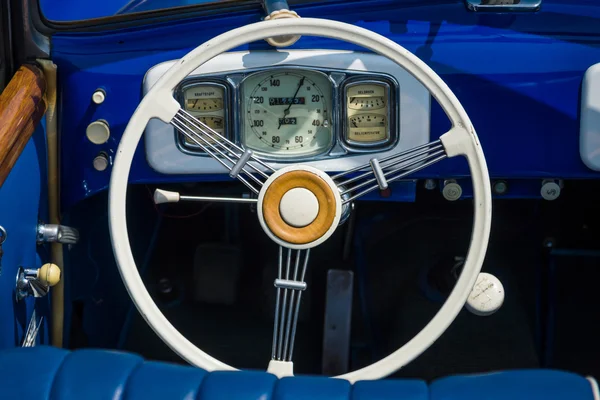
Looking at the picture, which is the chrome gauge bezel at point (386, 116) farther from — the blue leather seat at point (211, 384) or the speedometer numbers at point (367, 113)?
the blue leather seat at point (211, 384)

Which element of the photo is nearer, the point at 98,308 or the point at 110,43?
the point at 110,43

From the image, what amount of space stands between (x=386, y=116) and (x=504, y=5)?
37cm

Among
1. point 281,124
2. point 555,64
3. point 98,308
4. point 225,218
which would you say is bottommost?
point 98,308

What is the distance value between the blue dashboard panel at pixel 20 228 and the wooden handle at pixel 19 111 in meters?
0.04

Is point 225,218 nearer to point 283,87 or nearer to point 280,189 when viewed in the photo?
point 283,87

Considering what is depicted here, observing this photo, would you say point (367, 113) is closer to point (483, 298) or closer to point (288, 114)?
point (288, 114)

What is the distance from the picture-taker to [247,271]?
2.49 meters

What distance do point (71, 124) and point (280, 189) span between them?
692 millimetres

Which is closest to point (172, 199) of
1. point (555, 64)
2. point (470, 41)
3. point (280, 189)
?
point (280, 189)

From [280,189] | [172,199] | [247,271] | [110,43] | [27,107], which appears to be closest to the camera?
[280,189]

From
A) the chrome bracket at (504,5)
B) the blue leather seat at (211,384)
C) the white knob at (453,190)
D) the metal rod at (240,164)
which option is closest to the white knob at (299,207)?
the metal rod at (240,164)

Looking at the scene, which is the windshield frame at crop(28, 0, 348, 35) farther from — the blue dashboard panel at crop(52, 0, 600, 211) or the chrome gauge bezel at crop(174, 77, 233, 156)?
the chrome gauge bezel at crop(174, 77, 233, 156)

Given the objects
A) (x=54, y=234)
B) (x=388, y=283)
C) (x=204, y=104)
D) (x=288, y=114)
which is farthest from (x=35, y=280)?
(x=388, y=283)

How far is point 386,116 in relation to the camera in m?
1.75
